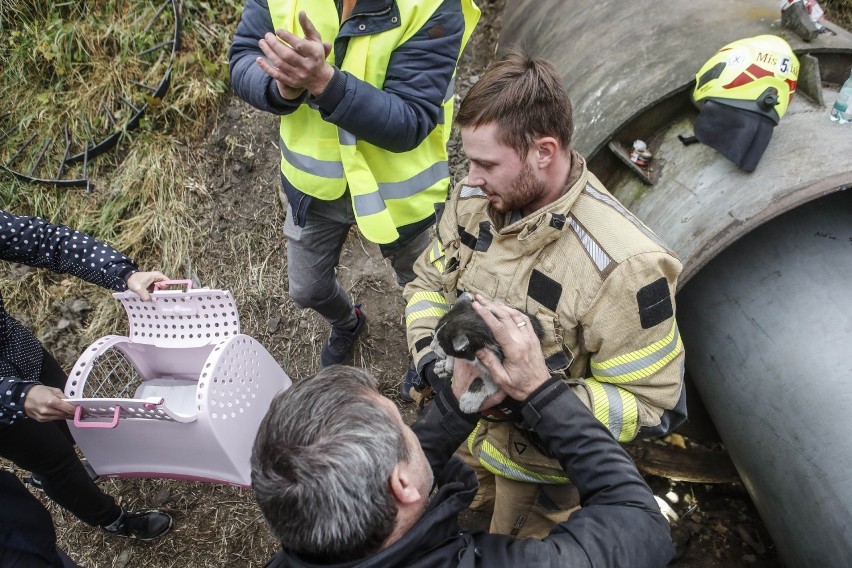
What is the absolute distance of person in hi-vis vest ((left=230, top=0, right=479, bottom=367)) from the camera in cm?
203

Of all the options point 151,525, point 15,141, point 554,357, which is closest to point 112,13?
point 15,141

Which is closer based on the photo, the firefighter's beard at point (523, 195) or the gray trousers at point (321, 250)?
the firefighter's beard at point (523, 195)

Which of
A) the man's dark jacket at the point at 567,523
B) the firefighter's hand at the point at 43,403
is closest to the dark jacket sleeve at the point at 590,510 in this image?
the man's dark jacket at the point at 567,523

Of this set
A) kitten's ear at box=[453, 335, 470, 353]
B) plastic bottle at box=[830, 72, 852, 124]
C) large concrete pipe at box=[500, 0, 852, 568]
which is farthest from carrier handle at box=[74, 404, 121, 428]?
plastic bottle at box=[830, 72, 852, 124]

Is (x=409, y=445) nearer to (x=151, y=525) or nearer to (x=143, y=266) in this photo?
(x=151, y=525)

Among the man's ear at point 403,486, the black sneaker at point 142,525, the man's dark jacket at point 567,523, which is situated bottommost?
the black sneaker at point 142,525

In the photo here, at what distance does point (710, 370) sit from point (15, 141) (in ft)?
16.4

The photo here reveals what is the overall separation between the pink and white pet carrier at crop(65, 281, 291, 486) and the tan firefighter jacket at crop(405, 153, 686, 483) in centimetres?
105

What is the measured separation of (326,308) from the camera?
313 centimetres

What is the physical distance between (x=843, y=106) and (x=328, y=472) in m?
2.19

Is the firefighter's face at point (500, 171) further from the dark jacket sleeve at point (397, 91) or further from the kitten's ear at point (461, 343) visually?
the kitten's ear at point (461, 343)

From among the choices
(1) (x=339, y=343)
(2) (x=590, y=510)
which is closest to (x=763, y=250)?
(2) (x=590, y=510)

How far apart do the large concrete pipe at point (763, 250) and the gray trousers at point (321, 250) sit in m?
0.94

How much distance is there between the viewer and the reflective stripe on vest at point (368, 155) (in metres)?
2.12
